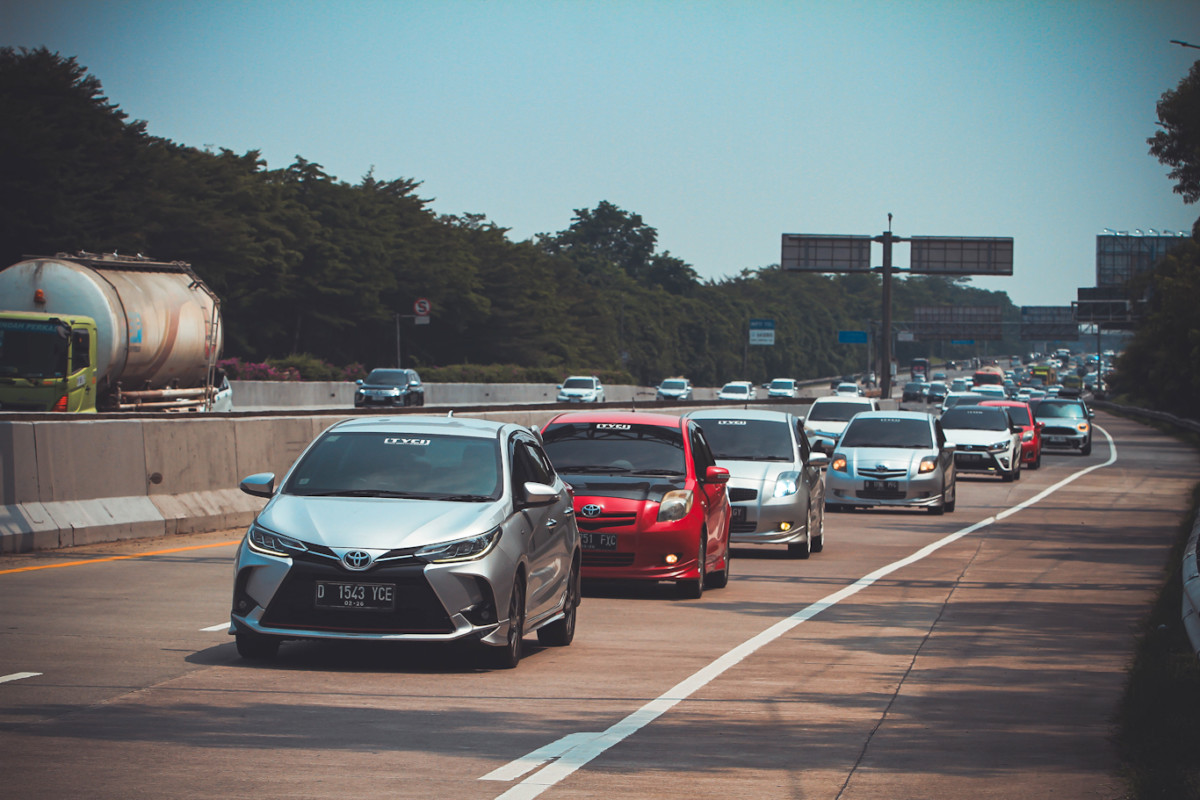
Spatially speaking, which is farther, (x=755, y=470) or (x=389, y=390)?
(x=389, y=390)

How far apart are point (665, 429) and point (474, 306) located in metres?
93.5

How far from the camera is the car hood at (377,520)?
944 cm

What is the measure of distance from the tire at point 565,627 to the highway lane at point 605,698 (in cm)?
17

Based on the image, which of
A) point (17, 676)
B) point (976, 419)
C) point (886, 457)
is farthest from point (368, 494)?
point (976, 419)

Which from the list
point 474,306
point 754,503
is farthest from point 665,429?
point 474,306

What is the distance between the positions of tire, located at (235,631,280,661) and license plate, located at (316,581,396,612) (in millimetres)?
476

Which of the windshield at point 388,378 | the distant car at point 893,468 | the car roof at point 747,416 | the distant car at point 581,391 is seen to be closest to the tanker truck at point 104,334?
the distant car at point 893,468

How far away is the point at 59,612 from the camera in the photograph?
12.0 metres

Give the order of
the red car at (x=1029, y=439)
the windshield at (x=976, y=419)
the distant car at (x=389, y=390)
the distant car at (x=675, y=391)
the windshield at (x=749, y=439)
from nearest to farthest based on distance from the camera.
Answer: the windshield at (x=749, y=439) < the windshield at (x=976, y=419) < the red car at (x=1029, y=439) < the distant car at (x=389, y=390) < the distant car at (x=675, y=391)

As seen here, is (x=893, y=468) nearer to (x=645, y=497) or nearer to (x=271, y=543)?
(x=645, y=497)

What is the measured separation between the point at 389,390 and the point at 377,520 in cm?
5302

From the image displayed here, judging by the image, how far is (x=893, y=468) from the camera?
2642 cm

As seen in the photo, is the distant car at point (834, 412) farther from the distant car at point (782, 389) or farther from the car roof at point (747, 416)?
the distant car at point (782, 389)

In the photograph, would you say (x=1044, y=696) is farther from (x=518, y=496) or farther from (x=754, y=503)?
(x=754, y=503)
